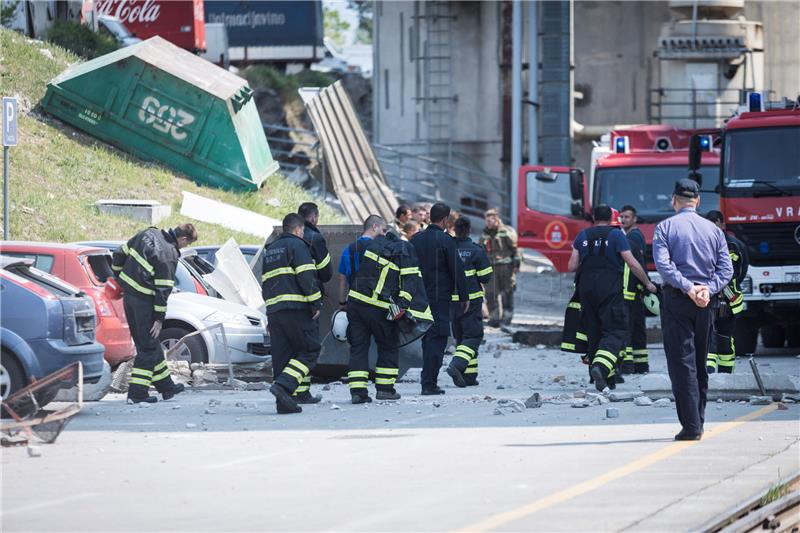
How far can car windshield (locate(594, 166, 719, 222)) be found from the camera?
80.2 ft

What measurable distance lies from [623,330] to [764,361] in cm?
506

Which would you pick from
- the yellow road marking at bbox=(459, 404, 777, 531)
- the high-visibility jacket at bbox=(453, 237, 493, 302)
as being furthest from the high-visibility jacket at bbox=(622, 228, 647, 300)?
the yellow road marking at bbox=(459, 404, 777, 531)

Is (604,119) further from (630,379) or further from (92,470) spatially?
(92,470)

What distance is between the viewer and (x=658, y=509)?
7.95 m

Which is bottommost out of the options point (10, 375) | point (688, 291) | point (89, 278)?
point (10, 375)

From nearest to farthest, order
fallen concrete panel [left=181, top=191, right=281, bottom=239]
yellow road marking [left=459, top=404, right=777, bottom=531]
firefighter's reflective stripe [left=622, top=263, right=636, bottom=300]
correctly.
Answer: yellow road marking [left=459, top=404, right=777, bottom=531] < firefighter's reflective stripe [left=622, top=263, right=636, bottom=300] < fallen concrete panel [left=181, top=191, right=281, bottom=239]

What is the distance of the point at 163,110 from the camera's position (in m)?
28.4

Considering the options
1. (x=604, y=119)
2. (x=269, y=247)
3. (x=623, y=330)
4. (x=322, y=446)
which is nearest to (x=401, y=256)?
(x=269, y=247)

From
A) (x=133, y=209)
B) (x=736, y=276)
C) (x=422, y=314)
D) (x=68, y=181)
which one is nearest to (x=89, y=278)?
(x=422, y=314)

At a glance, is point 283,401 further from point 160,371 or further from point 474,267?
point 474,267

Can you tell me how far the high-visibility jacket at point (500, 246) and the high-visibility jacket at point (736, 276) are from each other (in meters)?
8.63

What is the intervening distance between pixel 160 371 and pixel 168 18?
26.3m

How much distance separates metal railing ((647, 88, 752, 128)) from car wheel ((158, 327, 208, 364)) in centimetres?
2240

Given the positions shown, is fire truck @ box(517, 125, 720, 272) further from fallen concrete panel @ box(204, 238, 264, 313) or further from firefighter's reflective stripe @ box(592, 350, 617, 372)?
firefighter's reflective stripe @ box(592, 350, 617, 372)
